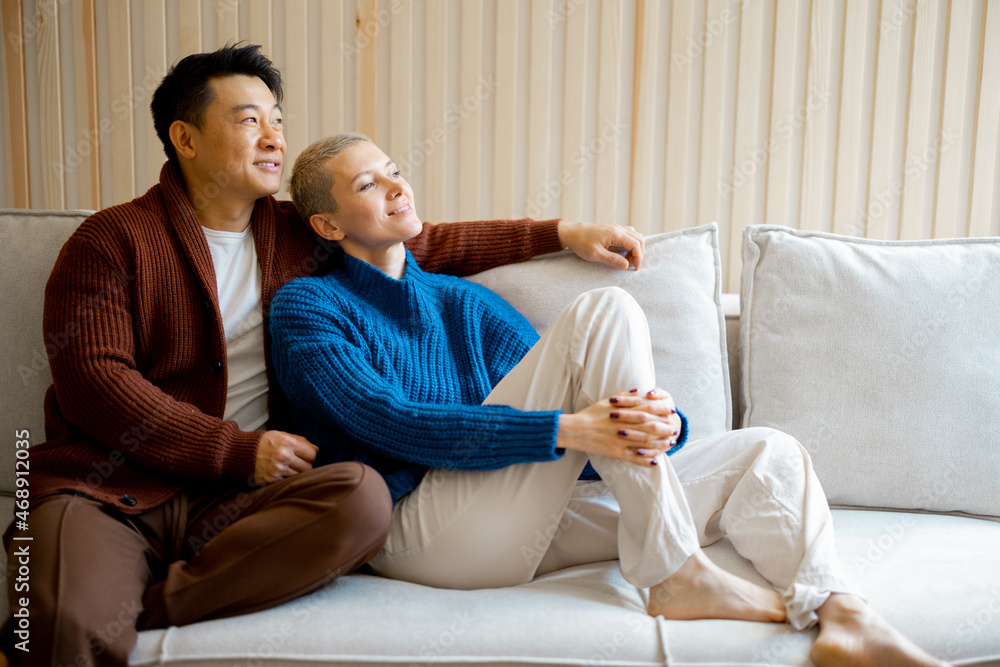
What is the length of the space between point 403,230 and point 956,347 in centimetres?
113

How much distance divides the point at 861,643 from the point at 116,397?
1.20m

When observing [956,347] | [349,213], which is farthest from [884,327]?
[349,213]

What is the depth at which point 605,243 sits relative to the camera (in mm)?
1568

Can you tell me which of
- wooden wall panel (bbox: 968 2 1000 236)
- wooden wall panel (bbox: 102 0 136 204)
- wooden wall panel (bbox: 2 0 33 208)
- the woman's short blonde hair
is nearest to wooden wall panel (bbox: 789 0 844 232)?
wooden wall panel (bbox: 968 2 1000 236)

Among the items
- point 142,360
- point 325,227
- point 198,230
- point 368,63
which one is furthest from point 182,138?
point 368,63

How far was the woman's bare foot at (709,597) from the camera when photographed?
3.60ft

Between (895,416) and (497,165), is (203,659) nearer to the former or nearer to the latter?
(895,416)

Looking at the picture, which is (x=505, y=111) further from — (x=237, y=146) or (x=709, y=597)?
(x=709, y=597)

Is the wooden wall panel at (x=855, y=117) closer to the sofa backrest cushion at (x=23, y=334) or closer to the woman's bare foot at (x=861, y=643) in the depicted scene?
the woman's bare foot at (x=861, y=643)

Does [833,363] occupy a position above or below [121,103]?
below

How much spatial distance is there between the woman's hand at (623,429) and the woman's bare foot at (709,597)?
0.58 ft

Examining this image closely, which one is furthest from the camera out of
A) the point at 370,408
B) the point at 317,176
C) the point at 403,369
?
the point at 317,176

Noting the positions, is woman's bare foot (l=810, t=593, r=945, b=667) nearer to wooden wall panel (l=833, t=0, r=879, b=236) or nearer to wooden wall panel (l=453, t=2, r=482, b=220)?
wooden wall panel (l=833, t=0, r=879, b=236)

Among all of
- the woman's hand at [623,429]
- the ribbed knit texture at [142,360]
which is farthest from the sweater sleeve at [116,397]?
the woman's hand at [623,429]
